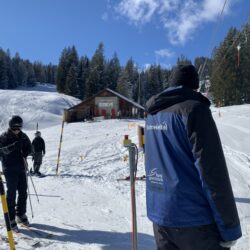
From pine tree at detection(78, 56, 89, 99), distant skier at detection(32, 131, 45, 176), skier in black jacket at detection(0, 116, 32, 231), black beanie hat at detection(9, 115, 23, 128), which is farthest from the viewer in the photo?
pine tree at detection(78, 56, 89, 99)

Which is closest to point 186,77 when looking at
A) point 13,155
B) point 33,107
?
point 13,155

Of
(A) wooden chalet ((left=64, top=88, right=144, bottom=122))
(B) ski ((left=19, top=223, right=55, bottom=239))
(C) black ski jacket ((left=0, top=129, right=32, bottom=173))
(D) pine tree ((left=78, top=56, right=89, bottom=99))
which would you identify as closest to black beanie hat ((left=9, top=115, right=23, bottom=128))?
(C) black ski jacket ((left=0, top=129, right=32, bottom=173))

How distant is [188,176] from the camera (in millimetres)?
2645

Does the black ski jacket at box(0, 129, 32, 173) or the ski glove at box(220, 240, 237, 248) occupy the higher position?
the black ski jacket at box(0, 129, 32, 173)

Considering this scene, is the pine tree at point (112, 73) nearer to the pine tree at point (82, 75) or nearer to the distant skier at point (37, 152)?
the pine tree at point (82, 75)

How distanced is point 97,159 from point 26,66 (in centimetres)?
11325

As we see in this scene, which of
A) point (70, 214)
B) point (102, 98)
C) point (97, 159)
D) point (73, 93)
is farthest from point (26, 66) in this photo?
point (70, 214)

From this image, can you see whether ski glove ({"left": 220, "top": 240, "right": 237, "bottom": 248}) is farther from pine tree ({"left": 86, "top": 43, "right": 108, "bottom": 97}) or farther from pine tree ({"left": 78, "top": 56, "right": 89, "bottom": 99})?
pine tree ({"left": 78, "top": 56, "right": 89, "bottom": 99})

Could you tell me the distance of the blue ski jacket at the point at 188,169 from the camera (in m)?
2.49

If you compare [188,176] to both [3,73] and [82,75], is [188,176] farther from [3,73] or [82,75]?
[3,73]

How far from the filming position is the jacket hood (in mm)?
2734

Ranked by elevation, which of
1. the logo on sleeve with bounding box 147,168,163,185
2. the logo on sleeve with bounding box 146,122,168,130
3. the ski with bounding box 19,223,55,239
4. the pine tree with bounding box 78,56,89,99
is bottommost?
the ski with bounding box 19,223,55,239

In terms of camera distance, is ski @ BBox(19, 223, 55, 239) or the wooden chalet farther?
the wooden chalet

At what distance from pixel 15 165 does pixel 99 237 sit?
6.76 ft
